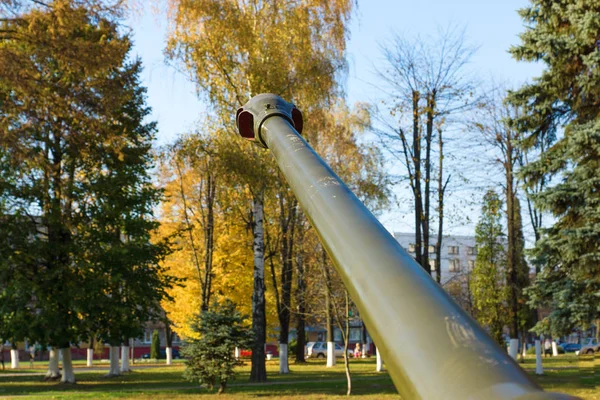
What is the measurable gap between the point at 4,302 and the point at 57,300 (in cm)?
169

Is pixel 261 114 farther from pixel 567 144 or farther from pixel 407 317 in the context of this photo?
pixel 567 144

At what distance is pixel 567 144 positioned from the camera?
14500 millimetres

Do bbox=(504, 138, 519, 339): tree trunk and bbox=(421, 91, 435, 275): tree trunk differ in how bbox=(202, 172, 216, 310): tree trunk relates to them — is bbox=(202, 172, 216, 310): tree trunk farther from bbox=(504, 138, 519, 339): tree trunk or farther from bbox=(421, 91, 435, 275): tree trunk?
bbox=(504, 138, 519, 339): tree trunk

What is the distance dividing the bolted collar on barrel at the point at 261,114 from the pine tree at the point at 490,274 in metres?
35.0

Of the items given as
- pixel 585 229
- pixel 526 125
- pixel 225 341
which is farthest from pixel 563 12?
pixel 225 341

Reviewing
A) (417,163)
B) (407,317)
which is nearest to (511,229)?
(417,163)

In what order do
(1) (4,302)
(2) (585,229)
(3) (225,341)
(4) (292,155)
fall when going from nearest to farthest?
(4) (292,155) < (2) (585,229) < (3) (225,341) < (1) (4,302)

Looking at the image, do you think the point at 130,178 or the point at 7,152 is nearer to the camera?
the point at 7,152

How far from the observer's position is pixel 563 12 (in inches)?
583

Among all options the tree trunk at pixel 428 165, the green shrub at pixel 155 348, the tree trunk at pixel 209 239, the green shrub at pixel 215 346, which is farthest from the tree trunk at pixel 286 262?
the green shrub at pixel 155 348

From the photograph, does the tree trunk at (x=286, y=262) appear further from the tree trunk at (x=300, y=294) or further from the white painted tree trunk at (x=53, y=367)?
the white painted tree trunk at (x=53, y=367)

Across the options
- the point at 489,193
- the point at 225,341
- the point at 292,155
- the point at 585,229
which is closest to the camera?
the point at 292,155

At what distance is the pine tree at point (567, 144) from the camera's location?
553 inches

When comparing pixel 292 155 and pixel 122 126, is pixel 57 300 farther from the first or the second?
pixel 292 155
